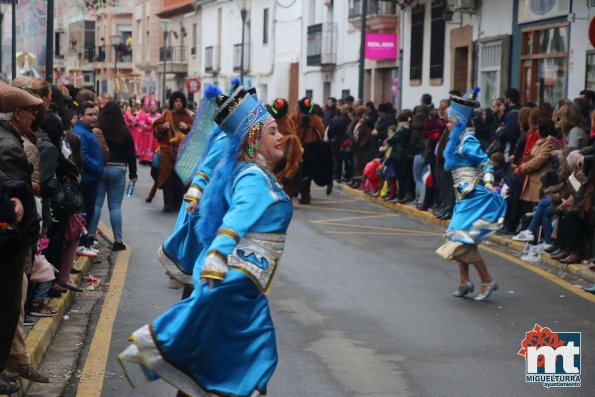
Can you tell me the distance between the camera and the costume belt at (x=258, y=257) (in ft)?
18.4

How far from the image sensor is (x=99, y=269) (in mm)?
12125

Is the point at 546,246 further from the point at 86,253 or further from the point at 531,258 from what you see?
the point at 86,253

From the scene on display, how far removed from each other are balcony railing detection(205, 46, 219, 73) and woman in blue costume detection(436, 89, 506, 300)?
143ft

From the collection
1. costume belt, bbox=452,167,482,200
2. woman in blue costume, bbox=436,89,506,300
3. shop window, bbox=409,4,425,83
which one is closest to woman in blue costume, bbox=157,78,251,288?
woman in blue costume, bbox=436,89,506,300

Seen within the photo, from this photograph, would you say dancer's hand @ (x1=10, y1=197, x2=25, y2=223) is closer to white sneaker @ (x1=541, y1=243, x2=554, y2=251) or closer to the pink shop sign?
white sneaker @ (x1=541, y1=243, x2=554, y2=251)

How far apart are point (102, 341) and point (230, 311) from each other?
3.15 m

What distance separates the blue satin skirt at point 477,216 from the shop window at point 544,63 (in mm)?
10658

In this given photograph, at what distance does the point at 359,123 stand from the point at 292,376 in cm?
1592

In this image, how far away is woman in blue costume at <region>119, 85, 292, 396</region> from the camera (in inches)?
218

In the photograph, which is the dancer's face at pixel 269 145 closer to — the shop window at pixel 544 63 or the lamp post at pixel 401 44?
the shop window at pixel 544 63

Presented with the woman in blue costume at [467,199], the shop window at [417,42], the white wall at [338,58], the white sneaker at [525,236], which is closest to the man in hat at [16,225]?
the woman in blue costume at [467,199]

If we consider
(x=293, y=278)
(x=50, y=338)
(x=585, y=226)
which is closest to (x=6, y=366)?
(x=50, y=338)

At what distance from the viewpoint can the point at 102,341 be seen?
8516mm

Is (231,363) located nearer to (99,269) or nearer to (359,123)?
(99,269)
